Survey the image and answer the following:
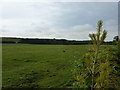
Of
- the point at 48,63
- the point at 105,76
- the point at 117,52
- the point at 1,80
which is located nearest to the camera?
the point at 105,76

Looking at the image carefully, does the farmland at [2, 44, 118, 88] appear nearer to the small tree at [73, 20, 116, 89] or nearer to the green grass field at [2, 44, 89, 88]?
the green grass field at [2, 44, 89, 88]

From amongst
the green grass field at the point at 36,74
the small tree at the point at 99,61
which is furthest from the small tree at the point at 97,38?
the green grass field at the point at 36,74

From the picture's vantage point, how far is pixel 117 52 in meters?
14.5

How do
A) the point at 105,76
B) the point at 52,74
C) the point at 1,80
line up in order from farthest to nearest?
the point at 52,74, the point at 1,80, the point at 105,76

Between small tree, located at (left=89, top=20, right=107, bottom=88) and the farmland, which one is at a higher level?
small tree, located at (left=89, top=20, right=107, bottom=88)

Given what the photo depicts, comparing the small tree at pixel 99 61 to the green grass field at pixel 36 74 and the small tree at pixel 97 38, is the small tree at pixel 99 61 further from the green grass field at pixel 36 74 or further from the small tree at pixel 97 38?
the green grass field at pixel 36 74

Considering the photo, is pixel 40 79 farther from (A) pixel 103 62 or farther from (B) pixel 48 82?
(A) pixel 103 62

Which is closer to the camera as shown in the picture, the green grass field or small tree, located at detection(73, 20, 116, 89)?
small tree, located at detection(73, 20, 116, 89)

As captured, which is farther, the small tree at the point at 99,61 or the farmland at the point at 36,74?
the farmland at the point at 36,74

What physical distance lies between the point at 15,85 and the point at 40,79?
2.74 m

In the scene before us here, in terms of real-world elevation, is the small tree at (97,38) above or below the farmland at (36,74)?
above

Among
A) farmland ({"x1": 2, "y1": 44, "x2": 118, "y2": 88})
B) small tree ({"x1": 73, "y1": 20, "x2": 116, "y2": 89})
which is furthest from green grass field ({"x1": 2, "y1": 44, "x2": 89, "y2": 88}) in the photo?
small tree ({"x1": 73, "y1": 20, "x2": 116, "y2": 89})

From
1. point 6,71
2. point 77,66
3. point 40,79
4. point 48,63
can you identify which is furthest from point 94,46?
point 48,63

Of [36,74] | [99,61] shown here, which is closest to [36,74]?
[36,74]
